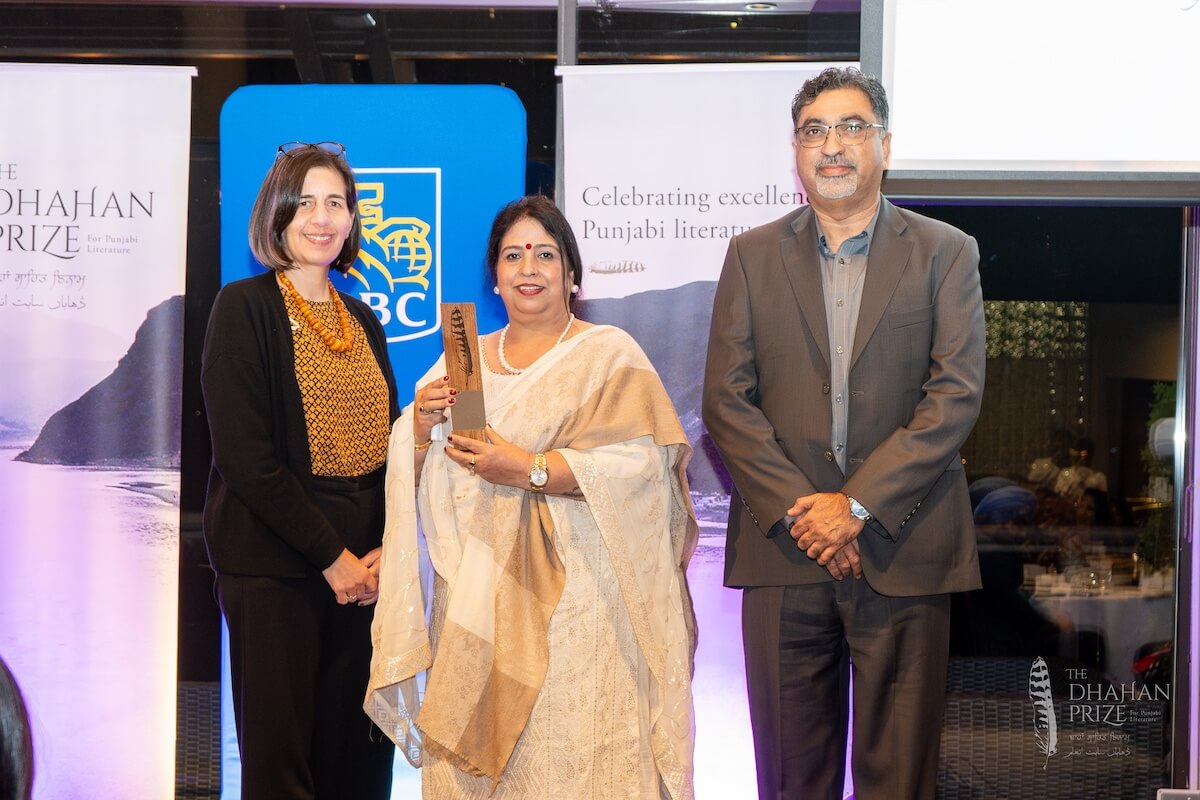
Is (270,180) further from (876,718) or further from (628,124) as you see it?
(876,718)

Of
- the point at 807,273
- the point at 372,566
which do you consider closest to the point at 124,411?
the point at 372,566

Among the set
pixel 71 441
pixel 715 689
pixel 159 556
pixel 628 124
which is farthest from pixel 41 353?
pixel 715 689

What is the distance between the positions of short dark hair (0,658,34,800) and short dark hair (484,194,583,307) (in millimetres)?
2195

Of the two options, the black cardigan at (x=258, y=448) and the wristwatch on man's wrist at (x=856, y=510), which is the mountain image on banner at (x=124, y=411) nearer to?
the black cardigan at (x=258, y=448)

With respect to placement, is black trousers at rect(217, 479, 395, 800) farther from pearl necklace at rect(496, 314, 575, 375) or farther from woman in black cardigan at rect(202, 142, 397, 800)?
pearl necklace at rect(496, 314, 575, 375)

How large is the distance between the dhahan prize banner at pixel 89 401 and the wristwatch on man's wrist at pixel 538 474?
175cm

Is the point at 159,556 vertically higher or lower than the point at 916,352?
lower

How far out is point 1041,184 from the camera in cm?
288

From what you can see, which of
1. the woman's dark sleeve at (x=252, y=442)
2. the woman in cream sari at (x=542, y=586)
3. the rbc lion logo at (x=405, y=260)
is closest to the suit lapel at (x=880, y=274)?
the woman in cream sari at (x=542, y=586)

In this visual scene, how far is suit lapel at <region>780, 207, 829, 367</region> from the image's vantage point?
7.95ft

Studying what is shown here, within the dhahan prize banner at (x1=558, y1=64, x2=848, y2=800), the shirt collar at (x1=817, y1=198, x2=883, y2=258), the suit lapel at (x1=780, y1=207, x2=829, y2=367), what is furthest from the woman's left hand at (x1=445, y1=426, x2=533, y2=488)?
the dhahan prize banner at (x1=558, y1=64, x2=848, y2=800)

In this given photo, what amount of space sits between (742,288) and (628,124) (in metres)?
1.30

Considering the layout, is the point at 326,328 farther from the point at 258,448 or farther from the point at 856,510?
the point at 856,510

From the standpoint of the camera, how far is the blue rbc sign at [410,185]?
347 cm
